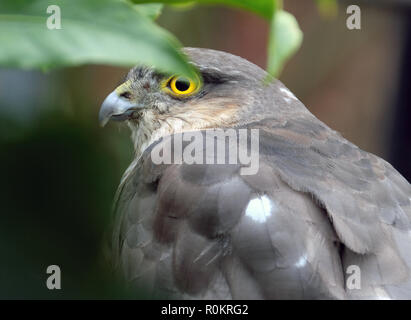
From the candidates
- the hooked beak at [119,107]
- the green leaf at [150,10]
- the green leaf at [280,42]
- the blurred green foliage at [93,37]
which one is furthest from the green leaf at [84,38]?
the hooked beak at [119,107]

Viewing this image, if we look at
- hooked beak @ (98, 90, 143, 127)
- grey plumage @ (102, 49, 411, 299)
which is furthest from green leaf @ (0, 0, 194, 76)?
hooked beak @ (98, 90, 143, 127)

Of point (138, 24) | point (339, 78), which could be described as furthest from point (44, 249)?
point (339, 78)

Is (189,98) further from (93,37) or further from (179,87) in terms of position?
(93,37)

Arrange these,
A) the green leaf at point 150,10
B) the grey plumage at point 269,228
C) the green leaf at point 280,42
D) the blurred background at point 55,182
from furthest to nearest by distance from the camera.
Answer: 1. the grey plumage at point 269,228
2. the green leaf at point 150,10
3. the green leaf at point 280,42
4. the blurred background at point 55,182

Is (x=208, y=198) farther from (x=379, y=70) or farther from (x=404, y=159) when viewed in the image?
(x=379, y=70)

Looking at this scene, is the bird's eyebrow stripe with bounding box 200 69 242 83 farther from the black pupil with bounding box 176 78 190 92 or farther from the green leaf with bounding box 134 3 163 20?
the green leaf with bounding box 134 3 163 20

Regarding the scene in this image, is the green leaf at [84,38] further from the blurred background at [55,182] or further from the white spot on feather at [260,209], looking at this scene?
the white spot on feather at [260,209]
